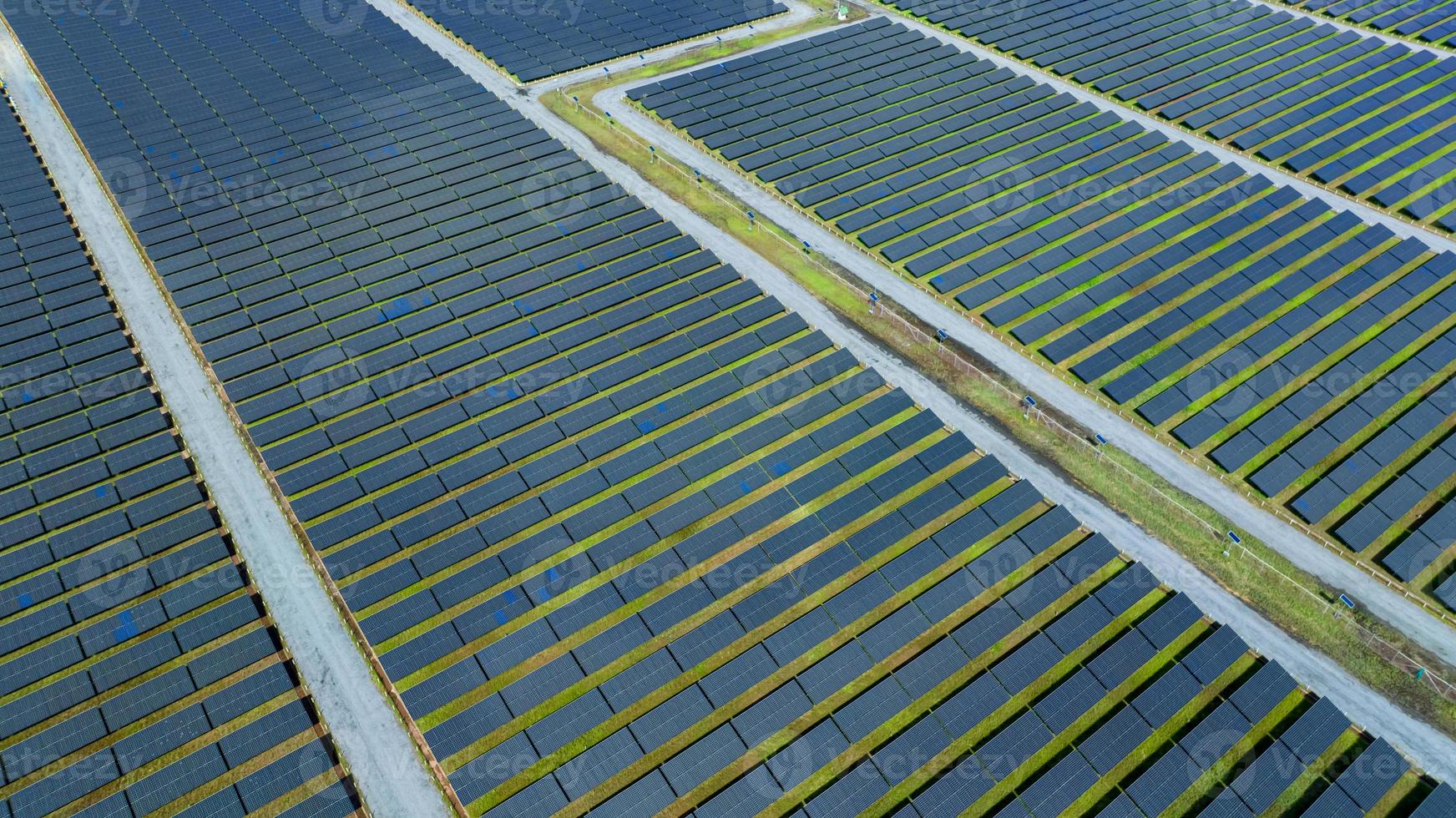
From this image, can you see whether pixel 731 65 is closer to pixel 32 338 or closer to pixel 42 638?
pixel 32 338

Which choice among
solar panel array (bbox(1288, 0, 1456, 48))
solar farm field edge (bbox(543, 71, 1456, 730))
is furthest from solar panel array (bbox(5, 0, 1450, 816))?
solar panel array (bbox(1288, 0, 1456, 48))

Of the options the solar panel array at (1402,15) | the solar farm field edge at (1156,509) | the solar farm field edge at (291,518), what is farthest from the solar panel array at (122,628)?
the solar panel array at (1402,15)

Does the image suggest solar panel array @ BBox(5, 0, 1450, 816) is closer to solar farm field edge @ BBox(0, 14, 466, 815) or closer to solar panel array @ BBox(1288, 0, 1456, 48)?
solar farm field edge @ BBox(0, 14, 466, 815)

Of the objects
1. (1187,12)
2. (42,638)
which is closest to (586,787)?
(42,638)

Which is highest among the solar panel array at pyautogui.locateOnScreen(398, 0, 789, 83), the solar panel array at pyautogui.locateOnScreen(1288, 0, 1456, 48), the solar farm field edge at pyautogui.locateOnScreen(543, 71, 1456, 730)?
the solar panel array at pyautogui.locateOnScreen(398, 0, 789, 83)

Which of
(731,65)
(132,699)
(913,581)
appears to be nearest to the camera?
(132,699)

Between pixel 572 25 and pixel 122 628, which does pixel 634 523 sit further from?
pixel 572 25
